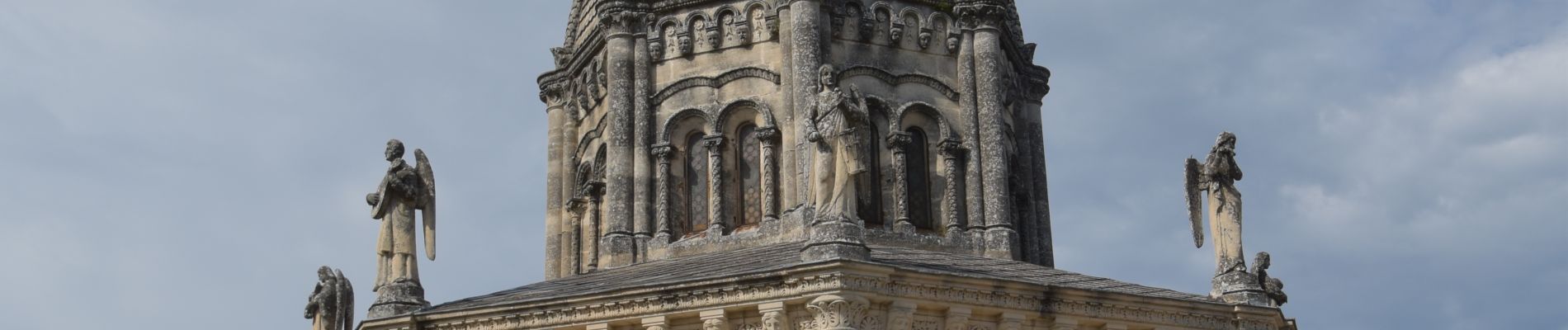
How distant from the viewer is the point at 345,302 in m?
27.0

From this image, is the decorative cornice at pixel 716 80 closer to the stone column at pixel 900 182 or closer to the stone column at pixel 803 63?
the stone column at pixel 803 63

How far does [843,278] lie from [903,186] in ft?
19.4

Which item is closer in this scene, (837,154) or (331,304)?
(837,154)

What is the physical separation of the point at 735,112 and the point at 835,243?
639cm

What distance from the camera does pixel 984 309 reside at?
24.4 m

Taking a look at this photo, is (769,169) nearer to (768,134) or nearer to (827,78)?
(768,134)

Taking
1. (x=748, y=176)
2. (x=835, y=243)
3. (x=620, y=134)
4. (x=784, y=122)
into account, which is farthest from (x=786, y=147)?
(x=835, y=243)

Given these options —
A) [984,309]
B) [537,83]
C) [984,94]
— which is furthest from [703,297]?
[537,83]

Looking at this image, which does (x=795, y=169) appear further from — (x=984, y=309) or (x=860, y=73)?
(x=984, y=309)

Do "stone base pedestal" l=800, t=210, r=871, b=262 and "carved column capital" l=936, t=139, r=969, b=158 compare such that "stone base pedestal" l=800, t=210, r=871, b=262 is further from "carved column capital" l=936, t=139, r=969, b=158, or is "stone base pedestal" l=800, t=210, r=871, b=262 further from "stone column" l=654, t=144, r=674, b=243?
"carved column capital" l=936, t=139, r=969, b=158

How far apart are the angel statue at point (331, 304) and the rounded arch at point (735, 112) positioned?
5450 millimetres

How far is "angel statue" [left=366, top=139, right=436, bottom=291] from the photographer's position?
26.9m

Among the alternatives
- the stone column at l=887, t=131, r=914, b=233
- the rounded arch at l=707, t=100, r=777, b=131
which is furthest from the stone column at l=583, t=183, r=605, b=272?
the stone column at l=887, t=131, r=914, b=233

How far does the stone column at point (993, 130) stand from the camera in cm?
2869
